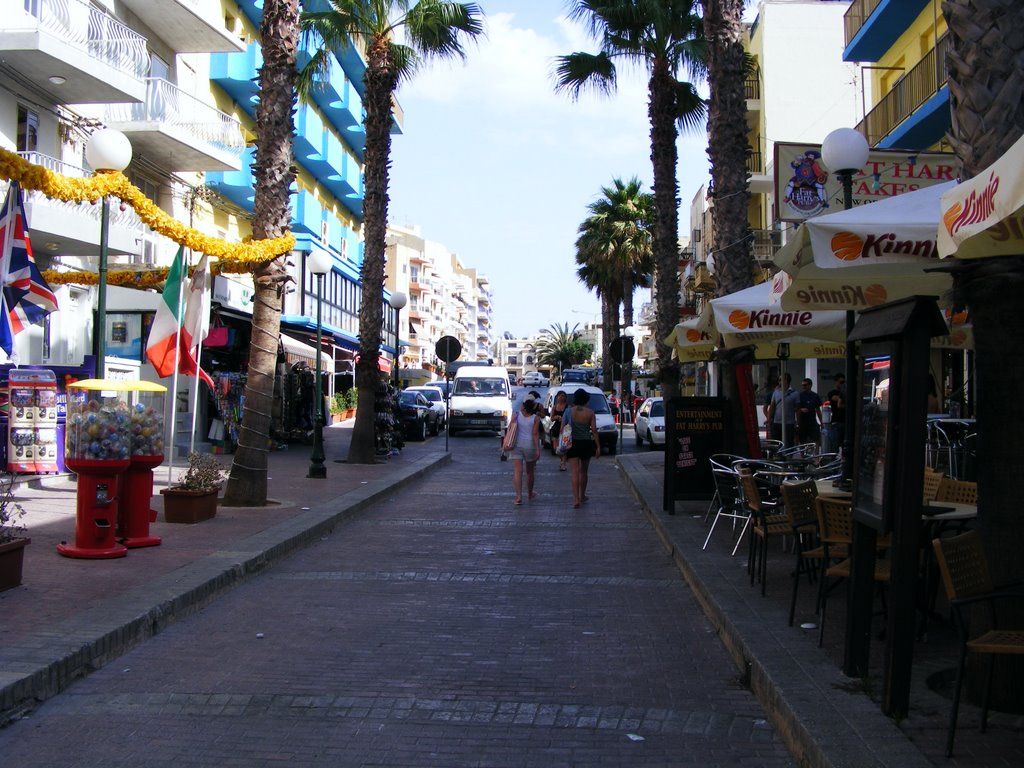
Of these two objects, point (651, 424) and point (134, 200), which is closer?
point (134, 200)

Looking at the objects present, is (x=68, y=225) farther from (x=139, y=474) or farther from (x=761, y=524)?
(x=761, y=524)

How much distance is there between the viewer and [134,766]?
15.1ft

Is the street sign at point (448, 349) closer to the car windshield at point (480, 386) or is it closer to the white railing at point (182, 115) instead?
the car windshield at point (480, 386)

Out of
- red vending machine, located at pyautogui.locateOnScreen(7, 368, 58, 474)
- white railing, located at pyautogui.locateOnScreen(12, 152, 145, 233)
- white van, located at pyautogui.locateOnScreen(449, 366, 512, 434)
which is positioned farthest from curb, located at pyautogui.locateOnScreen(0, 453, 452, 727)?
white van, located at pyautogui.locateOnScreen(449, 366, 512, 434)

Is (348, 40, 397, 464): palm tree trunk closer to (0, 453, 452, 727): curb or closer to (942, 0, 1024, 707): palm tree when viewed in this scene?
(0, 453, 452, 727): curb

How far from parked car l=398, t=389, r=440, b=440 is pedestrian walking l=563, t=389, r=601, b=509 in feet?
46.1

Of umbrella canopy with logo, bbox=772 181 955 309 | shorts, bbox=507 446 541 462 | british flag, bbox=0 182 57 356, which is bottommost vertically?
shorts, bbox=507 446 541 462

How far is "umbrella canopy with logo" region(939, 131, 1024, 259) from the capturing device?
394 cm

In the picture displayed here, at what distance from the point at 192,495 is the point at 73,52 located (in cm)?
1009

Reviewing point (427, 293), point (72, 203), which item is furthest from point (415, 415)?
point (427, 293)

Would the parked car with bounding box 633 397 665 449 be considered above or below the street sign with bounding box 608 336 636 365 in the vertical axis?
below

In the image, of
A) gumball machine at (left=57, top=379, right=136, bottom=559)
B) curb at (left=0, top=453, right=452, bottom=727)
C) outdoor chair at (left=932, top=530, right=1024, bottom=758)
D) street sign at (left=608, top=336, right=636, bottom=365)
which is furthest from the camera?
street sign at (left=608, top=336, right=636, bottom=365)

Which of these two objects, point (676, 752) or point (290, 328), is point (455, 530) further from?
point (290, 328)

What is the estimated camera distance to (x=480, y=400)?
33.9 metres
